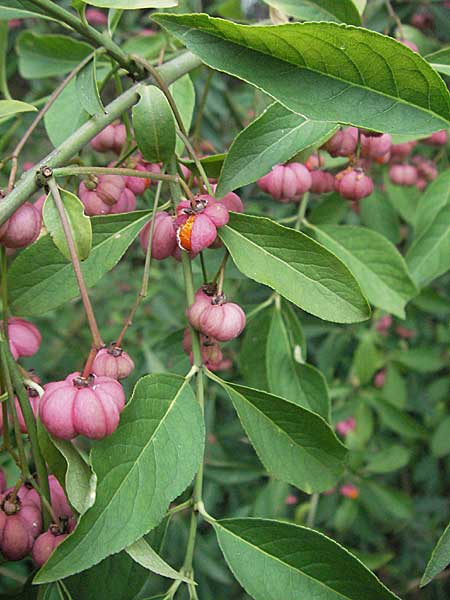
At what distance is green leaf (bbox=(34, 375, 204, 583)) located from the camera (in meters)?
0.73

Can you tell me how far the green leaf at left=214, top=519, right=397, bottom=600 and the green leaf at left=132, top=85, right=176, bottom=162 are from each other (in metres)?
0.43

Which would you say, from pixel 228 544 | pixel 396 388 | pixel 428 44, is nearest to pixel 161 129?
pixel 228 544

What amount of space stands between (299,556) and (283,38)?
0.52 metres

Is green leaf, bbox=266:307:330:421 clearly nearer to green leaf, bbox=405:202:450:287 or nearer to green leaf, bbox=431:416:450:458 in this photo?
green leaf, bbox=405:202:450:287

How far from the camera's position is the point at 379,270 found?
1.22 meters

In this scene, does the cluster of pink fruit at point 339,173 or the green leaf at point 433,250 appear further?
the green leaf at point 433,250

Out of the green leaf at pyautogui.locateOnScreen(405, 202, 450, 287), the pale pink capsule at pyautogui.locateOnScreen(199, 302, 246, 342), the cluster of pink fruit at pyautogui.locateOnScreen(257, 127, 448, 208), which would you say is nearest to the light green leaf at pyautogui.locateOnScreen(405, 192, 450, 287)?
the green leaf at pyautogui.locateOnScreen(405, 202, 450, 287)

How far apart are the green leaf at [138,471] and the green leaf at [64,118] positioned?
1.44ft

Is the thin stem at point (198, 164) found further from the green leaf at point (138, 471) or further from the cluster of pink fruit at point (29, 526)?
the cluster of pink fruit at point (29, 526)

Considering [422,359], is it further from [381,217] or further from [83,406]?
[83,406]

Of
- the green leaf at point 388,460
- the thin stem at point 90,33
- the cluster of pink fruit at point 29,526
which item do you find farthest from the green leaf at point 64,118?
the green leaf at point 388,460

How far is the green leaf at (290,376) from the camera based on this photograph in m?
1.17

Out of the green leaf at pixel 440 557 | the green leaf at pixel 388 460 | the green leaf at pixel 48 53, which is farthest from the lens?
the green leaf at pixel 388 460

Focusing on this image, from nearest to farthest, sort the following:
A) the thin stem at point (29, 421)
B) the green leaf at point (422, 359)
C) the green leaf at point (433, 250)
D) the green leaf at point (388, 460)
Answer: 1. the thin stem at point (29, 421)
2. the green leaf at point (433, 250)
3. the green leaf at point (422, 359)
4. the green leaf at point (388, 460)
